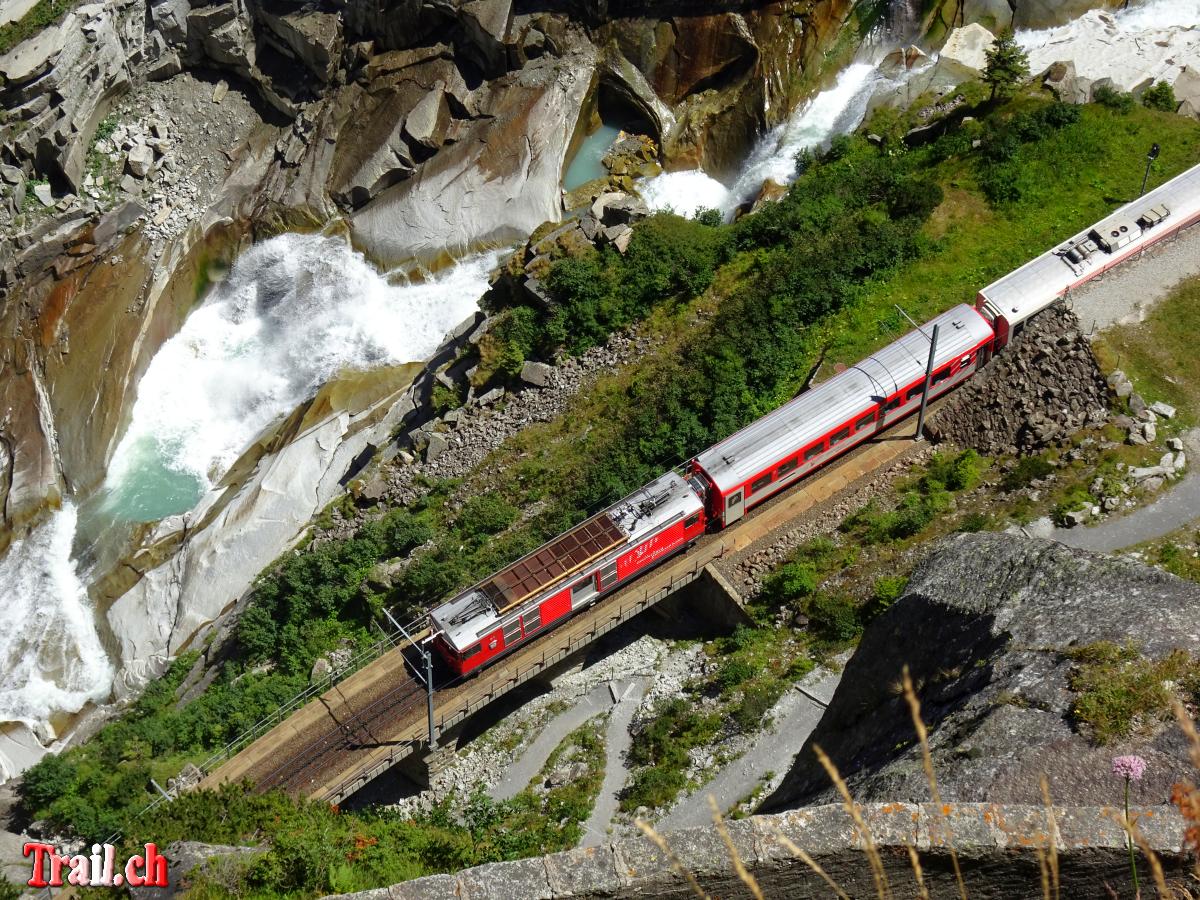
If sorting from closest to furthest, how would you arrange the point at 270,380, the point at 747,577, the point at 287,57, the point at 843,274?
the point at 747,577, the point at 843,274, the point at 270,380, the point at 287,57

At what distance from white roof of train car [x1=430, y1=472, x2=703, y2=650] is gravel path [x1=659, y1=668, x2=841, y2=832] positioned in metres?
6.67

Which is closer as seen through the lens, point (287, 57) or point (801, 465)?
point (801, 465)

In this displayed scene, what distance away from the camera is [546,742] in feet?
113

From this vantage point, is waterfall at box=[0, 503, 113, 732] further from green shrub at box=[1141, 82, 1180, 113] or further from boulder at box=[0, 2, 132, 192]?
green shrub at box=[1141, 82, 1180, 113]

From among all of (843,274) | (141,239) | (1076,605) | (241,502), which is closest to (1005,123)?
(843,274)

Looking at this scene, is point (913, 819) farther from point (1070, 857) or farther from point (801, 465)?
point (801, 465)

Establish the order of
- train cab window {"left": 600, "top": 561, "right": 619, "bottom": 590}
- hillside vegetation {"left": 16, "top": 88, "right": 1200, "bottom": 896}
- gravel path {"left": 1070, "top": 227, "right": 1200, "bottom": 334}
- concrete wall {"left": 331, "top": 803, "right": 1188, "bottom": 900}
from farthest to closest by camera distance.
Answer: hillside vegetation {"left": 16, "top": 88, "right": 1200, "bottom": 896}
gravel path {"left": 1070, "top": 227, "right": 1200, "bottom": 334}
train cab window {"left": 600, "top": 561, "right": 619, "bottom": 590}
concrete wall {"left": 331, "top": 803, "right": 1188, "bottom": 900}

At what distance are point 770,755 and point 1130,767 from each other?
58.0 feet

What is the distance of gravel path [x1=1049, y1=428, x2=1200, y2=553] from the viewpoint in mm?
31594

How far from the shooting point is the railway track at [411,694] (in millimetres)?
33719

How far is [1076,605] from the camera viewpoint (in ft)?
57.7

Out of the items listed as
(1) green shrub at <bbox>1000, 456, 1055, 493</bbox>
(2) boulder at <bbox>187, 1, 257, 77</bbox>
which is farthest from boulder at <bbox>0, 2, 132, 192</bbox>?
(1) green shrub at <bbox>1000, 456, 1055, 493</bbox>

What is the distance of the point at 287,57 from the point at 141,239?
13605 mm

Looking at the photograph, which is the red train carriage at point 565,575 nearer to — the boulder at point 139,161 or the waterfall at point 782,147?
the waterfall at point 782,147
